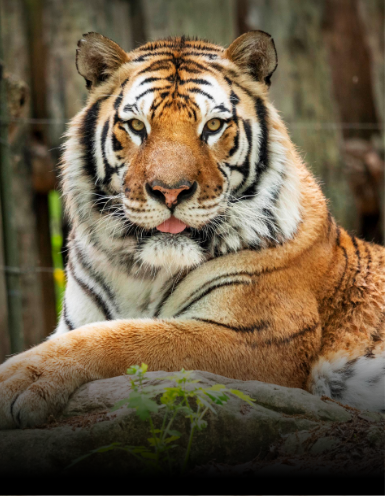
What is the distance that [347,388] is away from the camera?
114 inches

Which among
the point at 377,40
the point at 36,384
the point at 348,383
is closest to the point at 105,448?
the point at 36,384

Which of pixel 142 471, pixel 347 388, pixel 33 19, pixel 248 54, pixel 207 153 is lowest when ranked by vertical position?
pixel 347 388

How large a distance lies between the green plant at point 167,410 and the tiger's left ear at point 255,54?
1.77m

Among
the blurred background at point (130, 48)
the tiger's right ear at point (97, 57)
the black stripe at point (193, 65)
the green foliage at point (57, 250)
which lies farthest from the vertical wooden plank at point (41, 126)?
the black stripe at point (193, 65)

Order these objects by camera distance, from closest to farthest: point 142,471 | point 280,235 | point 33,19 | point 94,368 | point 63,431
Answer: point 142,471, point 63,431, point 94,368, point 280,235, point 33,19

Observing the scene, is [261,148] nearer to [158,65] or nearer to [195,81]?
[195,81]

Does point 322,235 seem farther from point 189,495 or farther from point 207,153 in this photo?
point 189,495

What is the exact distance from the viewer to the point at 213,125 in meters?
2.89

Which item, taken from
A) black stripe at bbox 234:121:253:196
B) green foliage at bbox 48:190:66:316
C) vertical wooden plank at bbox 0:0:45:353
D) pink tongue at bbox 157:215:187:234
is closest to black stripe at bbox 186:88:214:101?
black stripe at bbox 234:121:253:196

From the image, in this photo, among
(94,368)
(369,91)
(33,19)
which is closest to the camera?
(94,368)

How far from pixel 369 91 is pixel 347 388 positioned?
470 cm

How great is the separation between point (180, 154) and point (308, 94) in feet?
11.6

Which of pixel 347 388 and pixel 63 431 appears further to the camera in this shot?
pixel 347 388

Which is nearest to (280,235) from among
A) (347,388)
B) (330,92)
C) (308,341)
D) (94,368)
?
(308,341)
